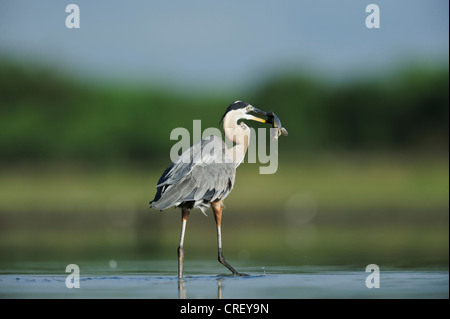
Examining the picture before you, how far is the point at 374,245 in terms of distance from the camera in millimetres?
15148

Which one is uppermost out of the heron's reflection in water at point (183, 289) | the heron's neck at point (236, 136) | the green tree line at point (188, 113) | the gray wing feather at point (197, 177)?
the green tree line at point (188, 113)

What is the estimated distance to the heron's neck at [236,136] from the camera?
11.9 meters

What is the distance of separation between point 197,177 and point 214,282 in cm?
146

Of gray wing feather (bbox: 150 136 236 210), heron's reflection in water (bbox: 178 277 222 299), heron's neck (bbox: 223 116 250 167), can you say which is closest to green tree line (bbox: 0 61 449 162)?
heron's neck (bbox: 223 116 250 167)

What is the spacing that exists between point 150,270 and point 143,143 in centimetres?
1861

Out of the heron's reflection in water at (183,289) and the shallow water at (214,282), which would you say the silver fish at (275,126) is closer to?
the shallow water at (214,282)

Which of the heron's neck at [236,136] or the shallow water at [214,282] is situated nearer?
the shallow water at [214,282]

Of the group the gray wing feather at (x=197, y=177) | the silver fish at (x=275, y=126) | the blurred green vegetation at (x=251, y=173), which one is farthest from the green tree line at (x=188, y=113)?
the gray wing feather at (x=197, y=177)

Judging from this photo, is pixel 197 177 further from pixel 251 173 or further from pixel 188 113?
pixel 188 113

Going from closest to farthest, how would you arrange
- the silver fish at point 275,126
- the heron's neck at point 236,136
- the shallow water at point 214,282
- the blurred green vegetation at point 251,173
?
the shallow water at point 214,282, the silver fish at point 275,126, the heron's neck at point 236,136, the blurred green vegetation at point 251,173

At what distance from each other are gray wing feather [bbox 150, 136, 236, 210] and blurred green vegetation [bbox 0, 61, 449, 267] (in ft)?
6.18

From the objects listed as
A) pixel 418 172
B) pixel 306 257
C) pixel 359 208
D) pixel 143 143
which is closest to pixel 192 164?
pixel 306 257
